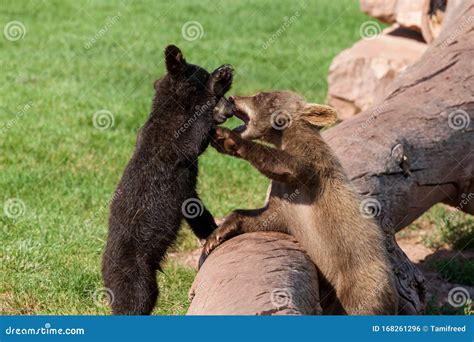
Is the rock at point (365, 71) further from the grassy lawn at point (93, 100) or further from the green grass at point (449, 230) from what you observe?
the green grass at point (449, 230)

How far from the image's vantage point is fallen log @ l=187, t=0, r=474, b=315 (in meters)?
5.60

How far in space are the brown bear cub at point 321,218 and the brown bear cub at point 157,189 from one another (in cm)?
24

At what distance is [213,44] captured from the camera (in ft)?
45.9

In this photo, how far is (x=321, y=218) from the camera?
4910 millimetres

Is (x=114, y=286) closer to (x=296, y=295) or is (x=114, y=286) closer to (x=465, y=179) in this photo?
(x=296, y=295)

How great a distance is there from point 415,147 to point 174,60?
1945 mm

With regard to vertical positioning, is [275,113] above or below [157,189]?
above

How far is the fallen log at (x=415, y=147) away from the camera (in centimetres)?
560

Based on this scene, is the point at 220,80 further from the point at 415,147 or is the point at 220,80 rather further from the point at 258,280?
the point at 258,280

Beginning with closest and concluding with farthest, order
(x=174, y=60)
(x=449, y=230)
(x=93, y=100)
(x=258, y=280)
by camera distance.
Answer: (x=258, y=280) → (x=174, y=60) → (x=449, y=230) → (x=93, y=100)

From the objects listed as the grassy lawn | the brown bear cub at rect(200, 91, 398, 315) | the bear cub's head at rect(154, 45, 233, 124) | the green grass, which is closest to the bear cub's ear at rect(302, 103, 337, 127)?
the brown bear cub at rect(200, 91, 398, 315)

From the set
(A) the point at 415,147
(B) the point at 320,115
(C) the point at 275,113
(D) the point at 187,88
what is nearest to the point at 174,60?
(D) the point at 187,88

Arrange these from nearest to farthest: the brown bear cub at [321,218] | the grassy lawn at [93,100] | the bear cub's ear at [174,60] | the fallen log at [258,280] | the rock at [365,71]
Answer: the fallen log at [258,280], the brown bear cub at [321,218], the bear cub's ear at [174,60], the grassy lawn at [93,100], the rock at [365,71]

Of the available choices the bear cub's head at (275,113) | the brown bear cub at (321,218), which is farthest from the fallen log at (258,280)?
the bear cub's head at (275,113)
